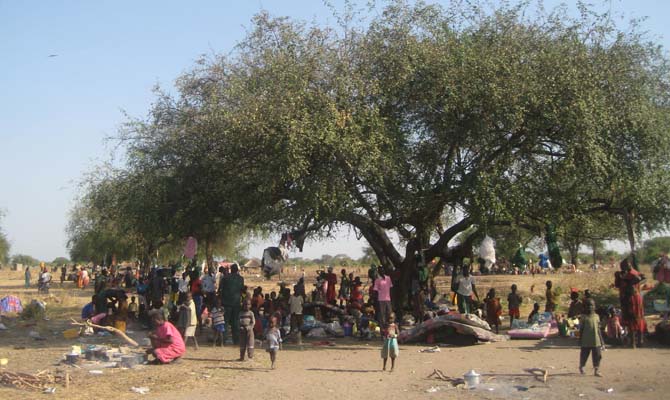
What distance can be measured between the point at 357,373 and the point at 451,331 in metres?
4.06

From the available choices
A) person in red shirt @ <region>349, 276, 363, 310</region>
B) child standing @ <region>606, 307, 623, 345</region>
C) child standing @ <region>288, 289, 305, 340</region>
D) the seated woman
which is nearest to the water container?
person in red shirt @ <region>349, 276, 363, 310</region>

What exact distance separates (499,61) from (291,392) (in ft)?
28.7

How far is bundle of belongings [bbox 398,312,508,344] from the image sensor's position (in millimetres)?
15219

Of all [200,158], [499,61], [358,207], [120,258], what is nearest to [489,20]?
[499,61]

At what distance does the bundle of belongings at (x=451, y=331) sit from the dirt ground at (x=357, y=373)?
15.2 inches

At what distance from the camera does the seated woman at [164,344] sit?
42.4ft

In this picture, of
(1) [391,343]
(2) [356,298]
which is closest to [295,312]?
(2) [356,298]

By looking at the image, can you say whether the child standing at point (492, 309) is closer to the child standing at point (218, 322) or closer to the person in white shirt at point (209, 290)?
the child standing at point (218, 322)

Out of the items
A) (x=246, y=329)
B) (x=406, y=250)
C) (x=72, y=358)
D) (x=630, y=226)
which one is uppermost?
(x=630, y=226)

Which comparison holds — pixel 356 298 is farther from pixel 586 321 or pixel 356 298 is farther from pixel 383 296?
pixel 586 321

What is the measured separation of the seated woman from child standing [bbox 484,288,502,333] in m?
8.11

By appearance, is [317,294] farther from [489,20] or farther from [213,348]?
[489,20]

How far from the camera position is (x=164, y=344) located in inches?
514

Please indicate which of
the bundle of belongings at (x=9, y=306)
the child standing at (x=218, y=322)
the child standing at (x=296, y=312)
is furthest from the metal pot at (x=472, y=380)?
Result: the bundle of belongings at (x=9, y=306)
